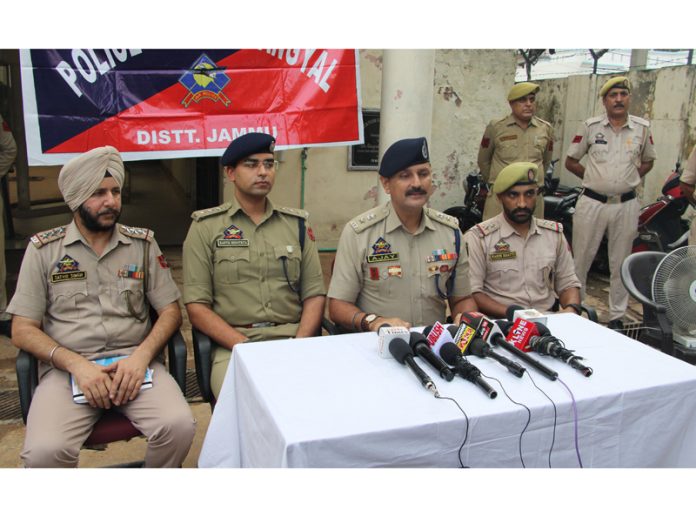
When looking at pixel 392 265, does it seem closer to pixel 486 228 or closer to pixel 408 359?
pixel 486 228

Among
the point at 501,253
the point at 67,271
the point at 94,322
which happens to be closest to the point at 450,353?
the point at 501,253

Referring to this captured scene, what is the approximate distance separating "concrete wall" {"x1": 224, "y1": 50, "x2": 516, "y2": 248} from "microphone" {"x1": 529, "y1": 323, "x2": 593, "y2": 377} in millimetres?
4446

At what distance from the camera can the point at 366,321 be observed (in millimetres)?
3072

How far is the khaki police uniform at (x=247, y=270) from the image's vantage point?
3.19 m

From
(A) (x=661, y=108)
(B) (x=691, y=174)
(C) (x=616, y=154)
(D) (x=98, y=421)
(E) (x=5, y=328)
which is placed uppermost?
(A) (x=661, y=108)

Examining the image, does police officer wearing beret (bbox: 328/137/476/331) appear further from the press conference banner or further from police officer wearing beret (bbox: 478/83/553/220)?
police officer wearing beret (bbox: 478/83/553/220)

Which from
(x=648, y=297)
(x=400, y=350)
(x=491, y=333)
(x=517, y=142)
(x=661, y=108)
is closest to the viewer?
(x=400, y=350)

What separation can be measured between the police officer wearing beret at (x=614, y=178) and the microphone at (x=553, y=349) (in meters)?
2.78

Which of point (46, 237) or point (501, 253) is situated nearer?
point (46, 237)

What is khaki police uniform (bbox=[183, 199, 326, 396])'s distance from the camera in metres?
3.19

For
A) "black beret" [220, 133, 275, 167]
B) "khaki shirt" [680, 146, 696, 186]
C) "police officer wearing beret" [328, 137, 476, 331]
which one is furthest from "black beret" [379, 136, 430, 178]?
"khaki shirt" [680, 146, 696, 186]

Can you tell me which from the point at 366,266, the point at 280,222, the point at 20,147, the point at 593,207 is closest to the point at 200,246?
the point at 280,222

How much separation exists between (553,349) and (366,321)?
0.91 meters

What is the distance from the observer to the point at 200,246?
3186mm
